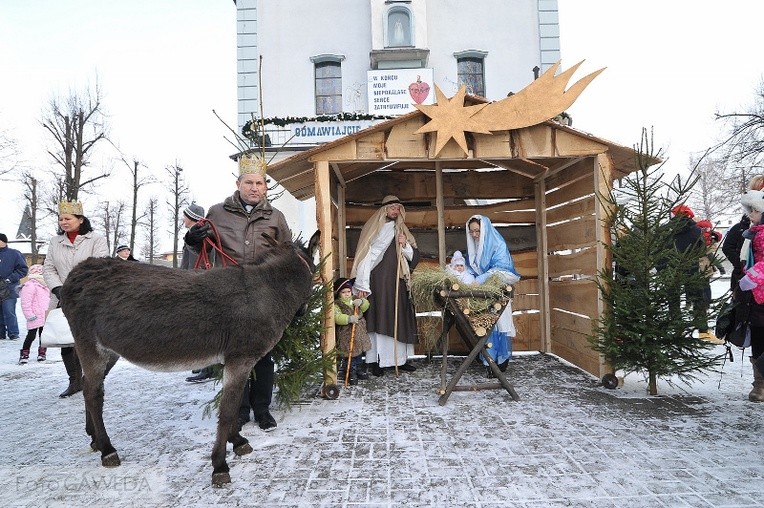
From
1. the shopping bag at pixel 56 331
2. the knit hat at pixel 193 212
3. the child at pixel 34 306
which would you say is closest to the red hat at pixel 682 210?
the knit hat at pixel 193 212

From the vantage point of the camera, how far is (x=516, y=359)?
282 inches

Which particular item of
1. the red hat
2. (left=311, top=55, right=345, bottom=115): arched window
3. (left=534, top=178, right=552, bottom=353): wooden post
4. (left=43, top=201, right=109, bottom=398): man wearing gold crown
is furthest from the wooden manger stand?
(left=311, top=55, right=345, bottom=115): arched window

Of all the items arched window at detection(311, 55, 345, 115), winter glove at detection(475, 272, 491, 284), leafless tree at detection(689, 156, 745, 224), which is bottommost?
winter glove at detection(475, 272, 491, 284)

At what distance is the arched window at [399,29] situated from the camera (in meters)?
18.2

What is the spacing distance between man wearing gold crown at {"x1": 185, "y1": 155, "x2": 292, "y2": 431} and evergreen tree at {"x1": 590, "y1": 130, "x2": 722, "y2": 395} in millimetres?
3453

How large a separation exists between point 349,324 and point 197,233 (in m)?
2.42

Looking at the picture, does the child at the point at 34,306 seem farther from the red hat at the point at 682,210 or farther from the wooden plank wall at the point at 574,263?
the red hat at the point at 682,210

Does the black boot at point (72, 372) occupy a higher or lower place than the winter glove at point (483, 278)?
lower

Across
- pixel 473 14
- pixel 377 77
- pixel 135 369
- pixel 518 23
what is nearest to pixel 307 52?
pixel 377 77

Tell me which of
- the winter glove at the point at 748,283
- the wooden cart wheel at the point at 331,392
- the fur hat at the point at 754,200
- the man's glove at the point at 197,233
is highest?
the fur hat at the point at 754,200

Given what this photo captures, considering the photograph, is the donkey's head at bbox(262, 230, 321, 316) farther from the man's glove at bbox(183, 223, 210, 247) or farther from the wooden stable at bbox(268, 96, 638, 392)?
the wooden stable at bbox(268, 96, 638, 392)

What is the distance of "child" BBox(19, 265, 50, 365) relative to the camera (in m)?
8.44

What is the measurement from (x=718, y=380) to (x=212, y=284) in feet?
19.0

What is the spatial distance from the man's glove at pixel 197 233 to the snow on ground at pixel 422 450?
1716 mm
